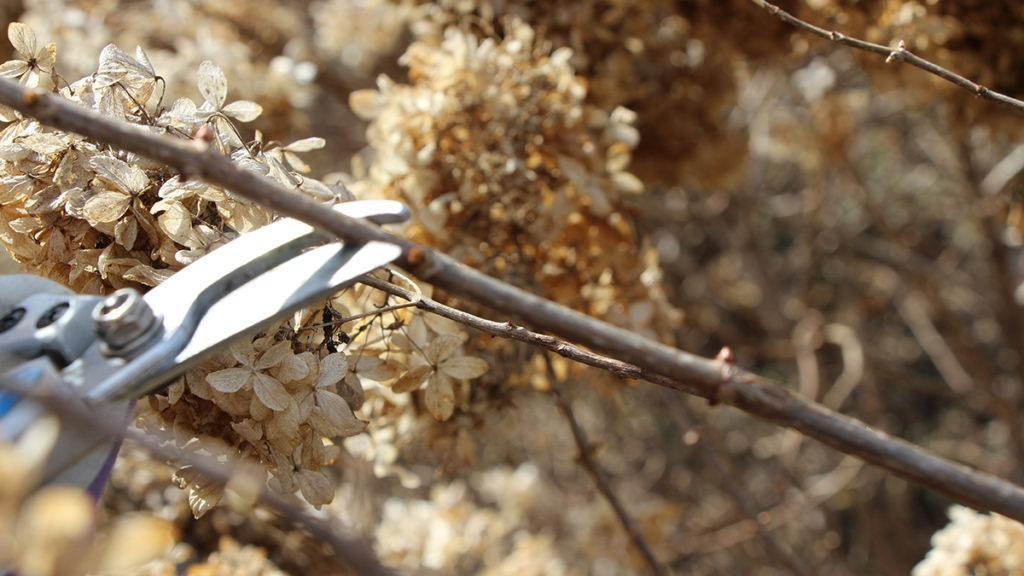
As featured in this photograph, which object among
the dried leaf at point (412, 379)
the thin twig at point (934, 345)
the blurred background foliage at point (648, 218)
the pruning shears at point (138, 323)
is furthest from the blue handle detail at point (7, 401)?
the thin twig at point (934, 345)

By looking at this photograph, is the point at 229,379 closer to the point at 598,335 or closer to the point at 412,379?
the point at 412,379

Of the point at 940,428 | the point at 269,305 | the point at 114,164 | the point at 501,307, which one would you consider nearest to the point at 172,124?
the point at 114,164

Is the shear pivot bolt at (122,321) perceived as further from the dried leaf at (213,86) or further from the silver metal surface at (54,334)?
the dried leaf at (213,86)

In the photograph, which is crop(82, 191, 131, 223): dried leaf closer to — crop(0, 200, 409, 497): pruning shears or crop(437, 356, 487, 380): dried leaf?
crop(0, 200, 409, 497): pruning shears

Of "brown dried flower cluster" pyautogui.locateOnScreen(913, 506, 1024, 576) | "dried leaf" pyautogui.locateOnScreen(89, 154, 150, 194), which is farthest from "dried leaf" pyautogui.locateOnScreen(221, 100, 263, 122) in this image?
"brown dried flower cluster" pyautogui.locateOnScreen(913, 506, 1024, 576)

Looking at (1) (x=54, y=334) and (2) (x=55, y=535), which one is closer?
(2) (x=55, y=535)

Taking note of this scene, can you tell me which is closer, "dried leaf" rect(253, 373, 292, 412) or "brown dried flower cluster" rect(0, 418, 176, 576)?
"brown dried flower cluster" rect(0, 418, 176, 576)

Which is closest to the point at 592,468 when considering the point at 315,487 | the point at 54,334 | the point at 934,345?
the point at 315,487
